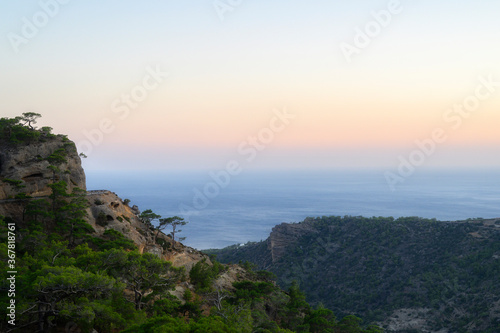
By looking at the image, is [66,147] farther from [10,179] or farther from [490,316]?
[490,316]

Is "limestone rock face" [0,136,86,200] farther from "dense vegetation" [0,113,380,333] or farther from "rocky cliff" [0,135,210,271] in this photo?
"dense vegetation" [0,113,380,333]

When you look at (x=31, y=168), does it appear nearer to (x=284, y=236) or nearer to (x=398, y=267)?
(x=398, y=267)

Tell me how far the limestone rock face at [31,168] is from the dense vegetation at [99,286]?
52cm

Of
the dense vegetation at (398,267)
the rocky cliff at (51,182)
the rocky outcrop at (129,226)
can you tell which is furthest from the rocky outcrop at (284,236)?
the rocky cliff at (51,182)

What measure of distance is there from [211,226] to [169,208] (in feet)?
126

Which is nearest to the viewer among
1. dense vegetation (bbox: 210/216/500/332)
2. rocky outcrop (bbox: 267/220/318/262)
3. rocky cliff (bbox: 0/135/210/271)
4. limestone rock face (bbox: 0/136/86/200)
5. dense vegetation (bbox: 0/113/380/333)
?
dense vegetation (bbox: 0/113/380/333)

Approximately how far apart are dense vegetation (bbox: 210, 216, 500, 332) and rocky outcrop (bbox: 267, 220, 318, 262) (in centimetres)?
135

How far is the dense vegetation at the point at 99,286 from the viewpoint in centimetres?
1797

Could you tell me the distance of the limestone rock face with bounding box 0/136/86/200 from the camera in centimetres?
3161

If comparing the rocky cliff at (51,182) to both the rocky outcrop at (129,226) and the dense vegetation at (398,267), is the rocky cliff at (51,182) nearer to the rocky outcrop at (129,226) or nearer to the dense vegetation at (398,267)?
the rocky outcrop at (129,226)

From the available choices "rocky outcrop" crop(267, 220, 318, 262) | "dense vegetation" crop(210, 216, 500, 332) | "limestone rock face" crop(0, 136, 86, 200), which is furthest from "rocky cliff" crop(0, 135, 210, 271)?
"rocky outcrop" crop(267, 220, 318, 262)

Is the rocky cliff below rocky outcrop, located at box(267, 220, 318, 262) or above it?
above

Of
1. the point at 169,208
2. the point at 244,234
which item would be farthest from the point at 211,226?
the point at 169,208

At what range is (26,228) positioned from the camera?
29.2 meters
